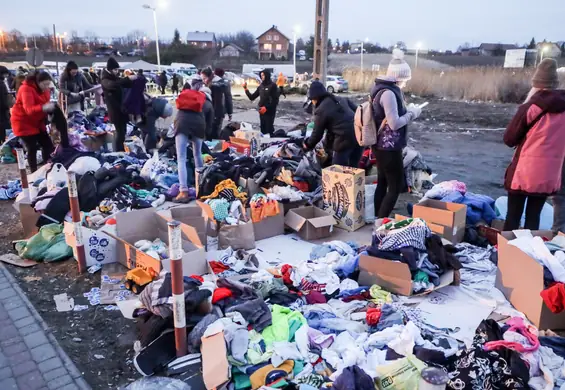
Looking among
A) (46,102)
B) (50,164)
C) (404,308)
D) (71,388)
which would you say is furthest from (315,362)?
(46,102)

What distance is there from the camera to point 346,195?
561cm

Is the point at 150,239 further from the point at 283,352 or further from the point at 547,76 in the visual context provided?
the point at 547,76

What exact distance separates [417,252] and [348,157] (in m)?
2.38

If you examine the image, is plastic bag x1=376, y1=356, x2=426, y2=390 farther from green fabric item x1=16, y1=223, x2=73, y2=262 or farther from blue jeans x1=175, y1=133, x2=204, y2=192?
blue jeans x1=175, y1=133, x2=204, y2=192

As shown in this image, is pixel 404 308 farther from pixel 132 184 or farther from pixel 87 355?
pixel 132 184

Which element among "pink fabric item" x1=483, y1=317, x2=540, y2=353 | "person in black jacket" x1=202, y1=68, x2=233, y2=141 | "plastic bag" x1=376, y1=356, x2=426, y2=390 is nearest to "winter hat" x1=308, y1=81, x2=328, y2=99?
"pink fabric item" x1=483, y1=317, x2=540, y2=353

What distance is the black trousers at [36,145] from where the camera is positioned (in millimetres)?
7559

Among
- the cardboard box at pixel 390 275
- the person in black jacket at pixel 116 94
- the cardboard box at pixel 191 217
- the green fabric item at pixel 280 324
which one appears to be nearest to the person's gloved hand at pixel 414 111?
the cardboard box at pixel 390 275

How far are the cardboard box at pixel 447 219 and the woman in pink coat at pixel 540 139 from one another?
2.10 feet

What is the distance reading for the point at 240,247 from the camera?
5164mm

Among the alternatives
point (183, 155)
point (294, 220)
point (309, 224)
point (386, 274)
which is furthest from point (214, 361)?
point (183, 155)

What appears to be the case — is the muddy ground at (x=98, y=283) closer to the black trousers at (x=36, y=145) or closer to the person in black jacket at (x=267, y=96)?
the black trousers at (x=36, y=145)

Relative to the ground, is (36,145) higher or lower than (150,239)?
higher

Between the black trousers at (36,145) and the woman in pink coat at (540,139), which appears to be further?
the black trousers at (36,145)
